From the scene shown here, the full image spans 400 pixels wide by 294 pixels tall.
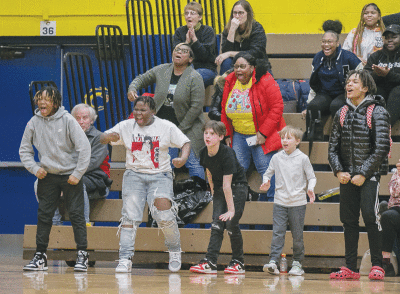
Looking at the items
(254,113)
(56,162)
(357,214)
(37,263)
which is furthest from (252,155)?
(37,263)

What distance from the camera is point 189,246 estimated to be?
19.9 feet

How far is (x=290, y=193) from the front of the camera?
550cm

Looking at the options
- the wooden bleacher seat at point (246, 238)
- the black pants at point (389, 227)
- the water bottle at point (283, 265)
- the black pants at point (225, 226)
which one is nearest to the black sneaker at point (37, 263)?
the wooden bleacher seat at point (246, 238)

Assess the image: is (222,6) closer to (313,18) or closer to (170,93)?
(313,18)

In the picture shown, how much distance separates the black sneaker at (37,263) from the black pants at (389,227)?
2.98 meters

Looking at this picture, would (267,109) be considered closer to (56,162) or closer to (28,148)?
(56,162)

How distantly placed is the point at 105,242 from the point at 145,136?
129 centimetres

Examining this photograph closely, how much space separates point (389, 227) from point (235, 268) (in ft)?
4.58

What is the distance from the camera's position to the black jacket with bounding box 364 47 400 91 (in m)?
6.64

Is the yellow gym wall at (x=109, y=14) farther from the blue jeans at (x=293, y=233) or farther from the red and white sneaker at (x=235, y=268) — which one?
the red and white sneaker at (x=235, y=268)

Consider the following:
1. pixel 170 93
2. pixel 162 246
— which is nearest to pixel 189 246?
pixel 162 246

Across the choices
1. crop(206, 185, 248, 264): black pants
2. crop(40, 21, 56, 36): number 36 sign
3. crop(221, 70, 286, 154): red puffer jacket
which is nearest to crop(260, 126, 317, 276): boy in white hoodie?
crop(206, 185, 248, 264): black pants

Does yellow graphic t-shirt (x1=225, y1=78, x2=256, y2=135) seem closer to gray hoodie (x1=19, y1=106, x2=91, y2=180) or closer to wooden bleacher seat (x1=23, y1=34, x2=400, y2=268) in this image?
wooden bleacher seat (x1=23, y1=34, x2=400, y2=268)

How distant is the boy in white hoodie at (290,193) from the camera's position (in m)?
5.45
